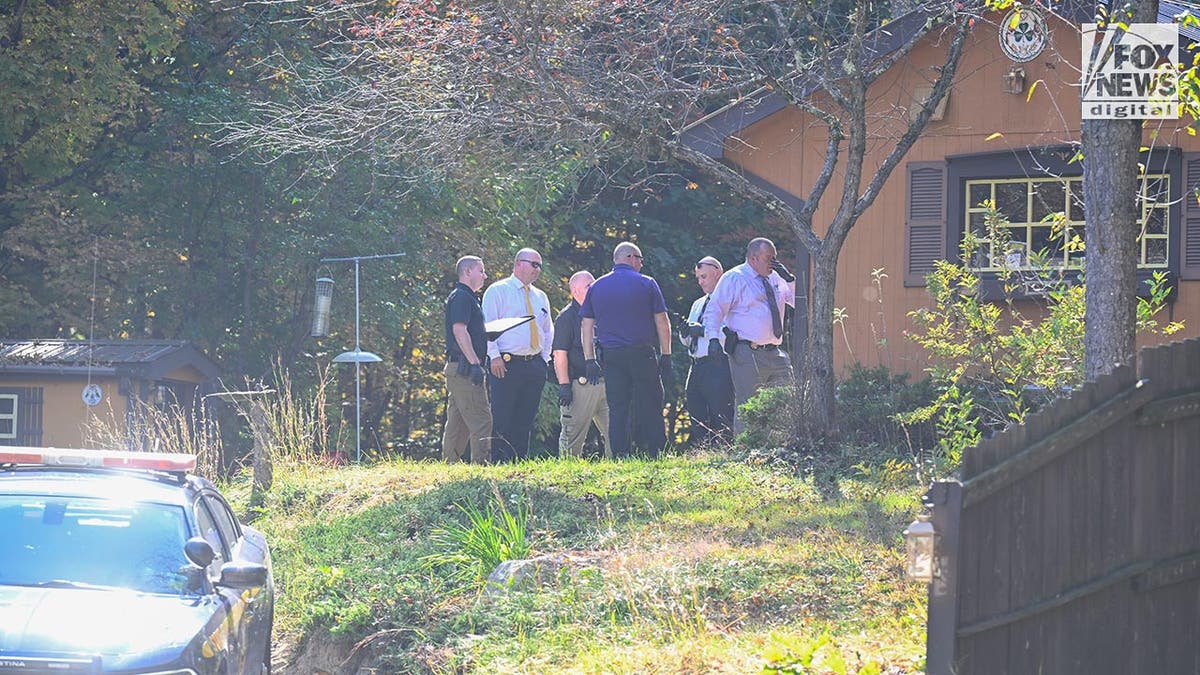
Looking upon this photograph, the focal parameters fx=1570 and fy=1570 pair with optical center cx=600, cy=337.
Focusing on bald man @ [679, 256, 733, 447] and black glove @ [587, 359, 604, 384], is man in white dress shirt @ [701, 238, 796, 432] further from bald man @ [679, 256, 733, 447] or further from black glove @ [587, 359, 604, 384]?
black glove @ [587, 359, 604, 384]

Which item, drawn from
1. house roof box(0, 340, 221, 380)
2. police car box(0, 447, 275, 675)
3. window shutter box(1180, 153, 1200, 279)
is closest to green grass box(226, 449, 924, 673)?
police car box(0, 447, 275, 675)

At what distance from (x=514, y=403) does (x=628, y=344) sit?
128cm

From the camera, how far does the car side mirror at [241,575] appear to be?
741 cm

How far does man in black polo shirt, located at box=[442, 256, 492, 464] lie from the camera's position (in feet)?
45.9

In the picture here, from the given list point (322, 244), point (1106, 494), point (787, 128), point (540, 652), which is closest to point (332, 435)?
point (322, 244)

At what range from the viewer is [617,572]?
8719 mm

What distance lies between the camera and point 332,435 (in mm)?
23984

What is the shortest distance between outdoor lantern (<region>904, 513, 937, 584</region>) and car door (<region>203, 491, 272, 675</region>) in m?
3.43

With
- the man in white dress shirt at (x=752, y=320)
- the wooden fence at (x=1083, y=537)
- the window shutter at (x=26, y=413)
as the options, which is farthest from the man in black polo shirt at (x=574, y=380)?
the wooden fence at (x=1083, y=537)

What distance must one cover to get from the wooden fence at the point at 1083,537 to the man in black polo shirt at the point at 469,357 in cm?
821

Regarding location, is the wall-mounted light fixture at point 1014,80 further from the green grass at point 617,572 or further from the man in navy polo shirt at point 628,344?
the green grass at point 617,572

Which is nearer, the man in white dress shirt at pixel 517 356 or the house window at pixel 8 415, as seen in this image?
the man in white dress shirt at pixel 517 356

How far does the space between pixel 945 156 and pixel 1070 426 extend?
990 cm

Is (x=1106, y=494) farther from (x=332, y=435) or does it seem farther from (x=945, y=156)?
(x=332, y=435)
